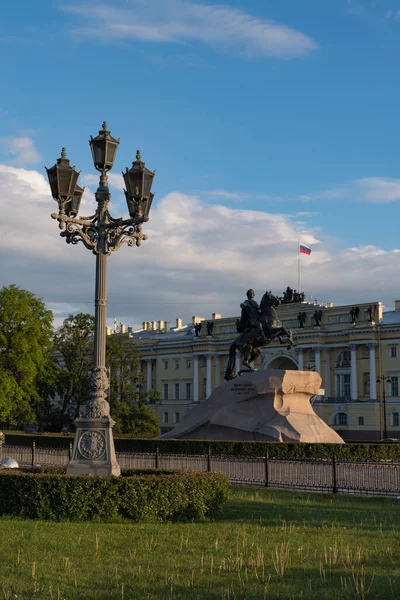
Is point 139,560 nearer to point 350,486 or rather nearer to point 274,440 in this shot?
point 350,486

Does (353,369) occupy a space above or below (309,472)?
above

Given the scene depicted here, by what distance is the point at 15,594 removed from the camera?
7797 millimetres

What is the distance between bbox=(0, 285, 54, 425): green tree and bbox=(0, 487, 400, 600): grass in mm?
42334

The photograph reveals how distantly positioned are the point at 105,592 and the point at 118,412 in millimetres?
55941

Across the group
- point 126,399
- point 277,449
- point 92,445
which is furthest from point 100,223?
point 126,399

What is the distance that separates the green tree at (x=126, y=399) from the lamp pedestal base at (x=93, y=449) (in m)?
44.0

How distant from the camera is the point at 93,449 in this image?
14477mm

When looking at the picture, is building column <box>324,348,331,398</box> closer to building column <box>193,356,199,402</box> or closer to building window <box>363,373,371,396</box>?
building window <box>363,373,371,396</box>

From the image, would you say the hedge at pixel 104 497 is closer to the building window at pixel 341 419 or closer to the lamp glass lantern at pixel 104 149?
the lamp glass lantern at pixel 104 149

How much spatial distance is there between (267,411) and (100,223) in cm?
1487

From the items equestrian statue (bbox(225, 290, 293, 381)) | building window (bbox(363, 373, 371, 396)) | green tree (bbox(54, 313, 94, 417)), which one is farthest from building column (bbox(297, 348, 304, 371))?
equestrian statue (bbox(225, 290, 293, 381))

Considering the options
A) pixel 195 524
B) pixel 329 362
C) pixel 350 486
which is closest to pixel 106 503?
pixel 195 524

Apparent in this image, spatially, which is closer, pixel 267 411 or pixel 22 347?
pixel 267 411

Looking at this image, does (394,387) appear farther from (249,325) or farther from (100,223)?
(100,223)
